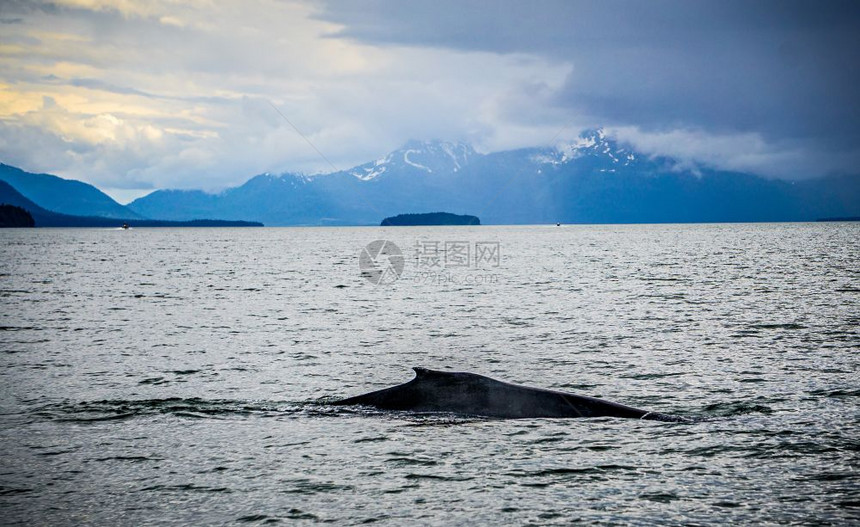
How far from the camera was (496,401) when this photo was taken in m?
16.1

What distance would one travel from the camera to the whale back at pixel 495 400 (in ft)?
52.4

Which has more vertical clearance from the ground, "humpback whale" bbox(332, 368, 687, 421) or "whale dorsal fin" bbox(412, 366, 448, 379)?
"whale dorsal fin" bbox(412, 366, 448, 379)

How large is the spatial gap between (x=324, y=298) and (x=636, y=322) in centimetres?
2420

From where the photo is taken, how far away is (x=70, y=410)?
17828 millimetres

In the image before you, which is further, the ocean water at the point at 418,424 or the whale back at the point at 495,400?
the whale back at the point at 495,400

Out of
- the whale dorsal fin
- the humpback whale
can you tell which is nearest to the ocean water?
the humpback whale

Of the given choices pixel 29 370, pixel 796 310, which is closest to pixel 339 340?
pixel 29 370

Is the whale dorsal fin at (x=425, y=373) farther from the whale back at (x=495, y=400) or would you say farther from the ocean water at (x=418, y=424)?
the ocean water at (x=418, y=424)

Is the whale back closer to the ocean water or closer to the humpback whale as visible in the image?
the humpback whale

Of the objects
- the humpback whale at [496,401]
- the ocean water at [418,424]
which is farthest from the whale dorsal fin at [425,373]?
the ocean water at [418,424]

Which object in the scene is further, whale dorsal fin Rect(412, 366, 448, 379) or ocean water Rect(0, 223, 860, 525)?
whale dorsal fin Rect(412, 366, 448, 379)

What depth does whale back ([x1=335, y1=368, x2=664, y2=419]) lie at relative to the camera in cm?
1596

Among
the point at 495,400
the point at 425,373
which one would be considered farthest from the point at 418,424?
the point at 495,400

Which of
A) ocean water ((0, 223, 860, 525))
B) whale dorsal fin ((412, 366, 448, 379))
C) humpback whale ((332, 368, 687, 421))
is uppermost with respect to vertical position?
whale dorsal fin ((412, 366, 448, 379))
